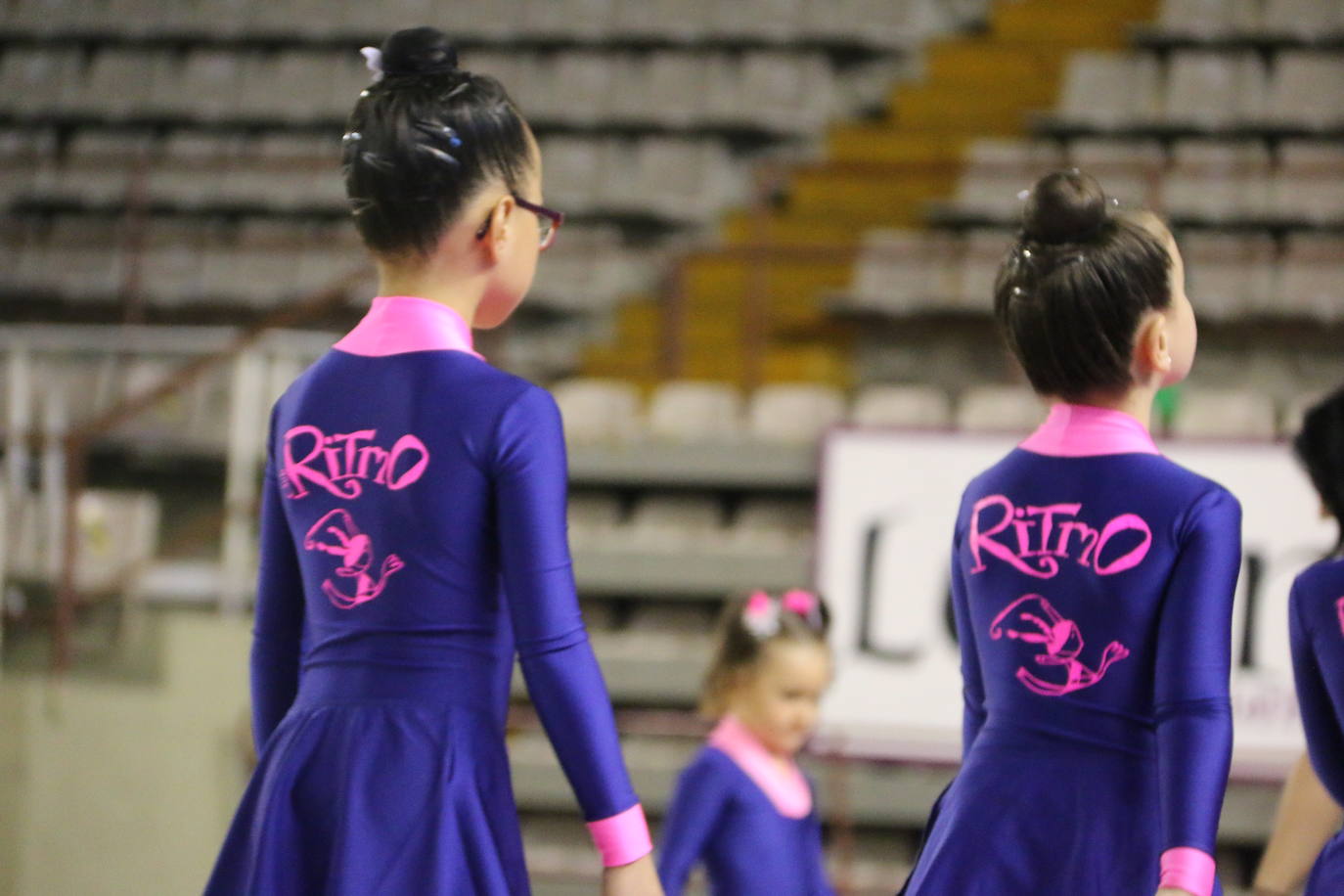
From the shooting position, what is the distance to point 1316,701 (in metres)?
2.02

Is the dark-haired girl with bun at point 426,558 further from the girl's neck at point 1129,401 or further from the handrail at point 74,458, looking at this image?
the handrail at point 74,458

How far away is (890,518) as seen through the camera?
5.47 meters

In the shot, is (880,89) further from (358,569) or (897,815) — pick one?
(358,569)

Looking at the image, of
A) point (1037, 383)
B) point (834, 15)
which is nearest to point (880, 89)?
point (834, 15)

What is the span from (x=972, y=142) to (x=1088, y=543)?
6860 millimetres

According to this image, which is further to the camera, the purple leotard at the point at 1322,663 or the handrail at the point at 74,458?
the handrail at the point at 74,458

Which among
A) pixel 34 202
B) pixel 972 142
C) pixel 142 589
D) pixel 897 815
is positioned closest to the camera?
pixel 897 815

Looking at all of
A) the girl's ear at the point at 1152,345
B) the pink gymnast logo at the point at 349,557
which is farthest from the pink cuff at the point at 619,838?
the girl's ear at the point at 1152,345

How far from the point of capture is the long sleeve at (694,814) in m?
3.05

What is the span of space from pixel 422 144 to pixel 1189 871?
0.94m

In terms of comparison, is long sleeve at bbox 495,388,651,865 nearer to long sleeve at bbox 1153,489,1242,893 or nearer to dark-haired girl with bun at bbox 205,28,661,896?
dark-haired girl with bun at bbox 205,28,661,896

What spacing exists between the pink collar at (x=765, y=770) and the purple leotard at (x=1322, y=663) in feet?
4.23

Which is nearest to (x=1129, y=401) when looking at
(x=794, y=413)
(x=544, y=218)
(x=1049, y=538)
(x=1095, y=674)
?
(x=1049, y=538)

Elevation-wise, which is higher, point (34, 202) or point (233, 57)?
point (233, 57)
